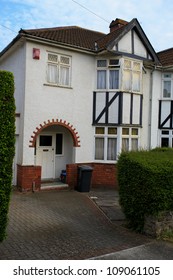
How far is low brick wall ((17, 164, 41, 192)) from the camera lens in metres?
10.6

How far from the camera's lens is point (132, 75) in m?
12.6

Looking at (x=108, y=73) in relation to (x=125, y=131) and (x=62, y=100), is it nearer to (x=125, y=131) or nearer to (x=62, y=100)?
(x=62, y=100)

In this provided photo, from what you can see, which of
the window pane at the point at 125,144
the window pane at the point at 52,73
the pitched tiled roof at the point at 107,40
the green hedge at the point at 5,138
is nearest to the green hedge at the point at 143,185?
the green hedge at the point at 5,138

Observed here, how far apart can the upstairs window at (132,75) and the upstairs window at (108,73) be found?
1.23ft

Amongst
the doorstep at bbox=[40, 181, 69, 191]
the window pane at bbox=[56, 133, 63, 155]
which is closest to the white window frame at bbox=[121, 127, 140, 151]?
the window pane at bbox=[56, 133, 63, 155]

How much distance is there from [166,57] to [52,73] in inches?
279

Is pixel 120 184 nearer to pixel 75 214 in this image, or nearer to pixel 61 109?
pixel 75 214

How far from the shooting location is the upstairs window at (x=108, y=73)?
12.4 metres

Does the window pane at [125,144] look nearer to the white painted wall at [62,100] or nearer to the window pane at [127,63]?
the white painted wall at [62,100]

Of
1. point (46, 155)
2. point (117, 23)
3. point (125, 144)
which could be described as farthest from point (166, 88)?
point (46, 155)

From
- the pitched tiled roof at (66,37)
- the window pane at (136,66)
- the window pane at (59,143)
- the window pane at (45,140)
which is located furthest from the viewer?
the window pane at (59,143)

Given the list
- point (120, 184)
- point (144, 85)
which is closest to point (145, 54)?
point (144, 85)

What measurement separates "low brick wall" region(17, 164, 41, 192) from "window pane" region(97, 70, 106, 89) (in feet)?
15.5

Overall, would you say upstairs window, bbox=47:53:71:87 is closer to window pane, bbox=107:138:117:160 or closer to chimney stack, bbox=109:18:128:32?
window pane, bbox=107:138:117:160
